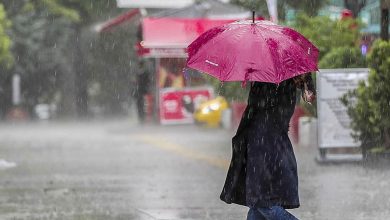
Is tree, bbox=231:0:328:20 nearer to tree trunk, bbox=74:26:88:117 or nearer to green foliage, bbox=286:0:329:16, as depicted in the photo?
green foliage, bbox=286:0:329:16

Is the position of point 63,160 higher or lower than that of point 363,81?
lower

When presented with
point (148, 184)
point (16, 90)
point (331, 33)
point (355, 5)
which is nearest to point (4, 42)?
point (16, 90)

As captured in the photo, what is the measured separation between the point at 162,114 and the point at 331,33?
12269mm

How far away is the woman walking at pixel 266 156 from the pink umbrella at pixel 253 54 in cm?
20

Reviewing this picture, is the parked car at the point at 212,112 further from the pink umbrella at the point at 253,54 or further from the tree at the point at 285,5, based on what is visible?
the pink umbrella at the point at 253,54

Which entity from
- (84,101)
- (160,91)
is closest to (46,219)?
(160,91)

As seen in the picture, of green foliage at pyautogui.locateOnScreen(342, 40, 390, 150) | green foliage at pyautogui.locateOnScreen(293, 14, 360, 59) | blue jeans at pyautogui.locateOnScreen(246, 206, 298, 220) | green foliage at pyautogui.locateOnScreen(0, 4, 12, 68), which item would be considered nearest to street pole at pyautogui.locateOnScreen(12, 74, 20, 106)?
green foliage at pyautogui.locateOnScreen(0, 4, 12, 68)

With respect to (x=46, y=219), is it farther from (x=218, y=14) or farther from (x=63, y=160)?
(x=218, y=14)

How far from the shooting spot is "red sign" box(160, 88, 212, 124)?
3123 centimetres

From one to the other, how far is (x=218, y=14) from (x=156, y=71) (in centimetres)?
266

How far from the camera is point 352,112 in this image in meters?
15.6

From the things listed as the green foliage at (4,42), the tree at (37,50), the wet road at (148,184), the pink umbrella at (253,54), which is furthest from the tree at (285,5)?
the pink umbrella at (253,54)

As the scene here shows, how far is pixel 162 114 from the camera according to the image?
1229 inches

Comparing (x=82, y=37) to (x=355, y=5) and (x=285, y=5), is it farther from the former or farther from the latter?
(x=355, y=5)
